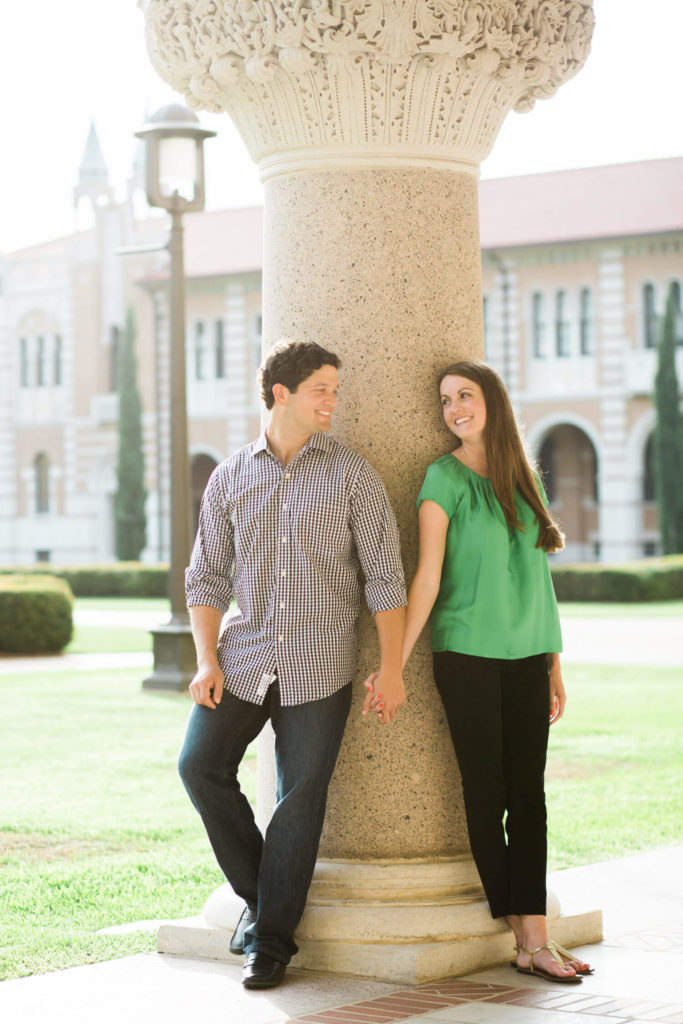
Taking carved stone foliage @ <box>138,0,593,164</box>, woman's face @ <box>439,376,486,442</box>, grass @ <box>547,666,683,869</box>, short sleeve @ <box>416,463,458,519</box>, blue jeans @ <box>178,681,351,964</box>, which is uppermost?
carved stone foliage @ <box>138,0,593,164</box>

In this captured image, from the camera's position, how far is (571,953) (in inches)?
189

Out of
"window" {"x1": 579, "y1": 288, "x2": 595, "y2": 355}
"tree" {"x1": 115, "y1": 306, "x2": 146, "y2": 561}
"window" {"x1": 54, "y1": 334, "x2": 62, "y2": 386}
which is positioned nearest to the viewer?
"window" {"x1": 579, "y1": 288, "x2": 595, "y2": 355}

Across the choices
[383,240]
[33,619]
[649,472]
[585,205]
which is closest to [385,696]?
[383,240]

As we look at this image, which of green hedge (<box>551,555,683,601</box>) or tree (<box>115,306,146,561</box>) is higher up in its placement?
tree (<box>115,306,146,561</box>)

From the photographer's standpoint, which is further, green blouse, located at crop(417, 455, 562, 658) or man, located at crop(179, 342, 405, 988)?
green blouse, located at crop(417, 455, 562, 658)

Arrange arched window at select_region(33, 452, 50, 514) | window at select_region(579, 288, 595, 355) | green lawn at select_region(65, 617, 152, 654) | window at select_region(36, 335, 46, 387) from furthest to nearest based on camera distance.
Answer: window at select_region(36, 335, 46, 387) < arched window at select_region(33, 452, 50, 514) < window at select_region(579, 288, 595, 355) < green lawn at select_region(65, 617, 152, 654)

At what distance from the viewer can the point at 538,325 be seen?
1660 inches

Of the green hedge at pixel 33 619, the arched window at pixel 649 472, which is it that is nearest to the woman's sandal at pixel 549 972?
the green hedge at pixel 33 619

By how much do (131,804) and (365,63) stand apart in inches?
191

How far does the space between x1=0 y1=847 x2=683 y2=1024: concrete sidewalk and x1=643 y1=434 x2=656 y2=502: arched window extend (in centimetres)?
3700

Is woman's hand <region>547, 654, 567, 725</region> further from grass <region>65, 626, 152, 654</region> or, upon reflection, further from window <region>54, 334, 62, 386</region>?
window <region>54, 334, 62, 386</region>

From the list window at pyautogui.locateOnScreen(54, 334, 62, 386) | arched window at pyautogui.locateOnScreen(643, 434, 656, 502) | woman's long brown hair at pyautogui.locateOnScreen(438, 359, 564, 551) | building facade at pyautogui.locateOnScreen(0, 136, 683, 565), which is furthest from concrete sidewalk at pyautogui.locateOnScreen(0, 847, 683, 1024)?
window at pyautogui.locateOnScreen(54, 334, 62, 386)

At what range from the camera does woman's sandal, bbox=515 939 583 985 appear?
442 cm

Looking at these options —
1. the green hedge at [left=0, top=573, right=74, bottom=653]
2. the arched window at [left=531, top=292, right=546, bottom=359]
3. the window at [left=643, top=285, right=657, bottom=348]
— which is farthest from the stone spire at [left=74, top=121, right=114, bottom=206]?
the green hedge at [left=0, top=573, right=74, bottom=653]
